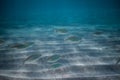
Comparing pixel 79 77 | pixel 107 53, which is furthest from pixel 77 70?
pixel 107 53

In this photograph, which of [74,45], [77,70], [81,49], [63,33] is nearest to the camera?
[77,70]

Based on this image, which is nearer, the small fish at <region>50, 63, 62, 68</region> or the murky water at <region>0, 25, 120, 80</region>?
the murky water at <region>0, 25, 120, 80</region>

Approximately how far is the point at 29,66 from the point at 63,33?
15.9 feet

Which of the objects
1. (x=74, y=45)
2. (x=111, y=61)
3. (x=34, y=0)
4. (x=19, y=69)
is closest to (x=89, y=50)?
(x=74, y=45)

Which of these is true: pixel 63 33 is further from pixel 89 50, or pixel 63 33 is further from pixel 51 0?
pixel 51 0

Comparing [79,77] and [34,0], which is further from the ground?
[34,0]

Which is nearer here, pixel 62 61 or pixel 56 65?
pixel 56 65

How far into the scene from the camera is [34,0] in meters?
132

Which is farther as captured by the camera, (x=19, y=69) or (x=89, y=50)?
(x=89, y=50)

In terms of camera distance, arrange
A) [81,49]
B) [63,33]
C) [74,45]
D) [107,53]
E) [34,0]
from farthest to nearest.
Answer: [34,0]
[63,33]
[74,45]
[81,49]
[107,53]

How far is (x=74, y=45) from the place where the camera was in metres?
6.85

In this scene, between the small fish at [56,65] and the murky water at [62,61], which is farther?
the small fish at [56,65]

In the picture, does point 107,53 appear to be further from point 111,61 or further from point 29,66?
point 29,66

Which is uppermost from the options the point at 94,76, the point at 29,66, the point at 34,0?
the point at 34,0
